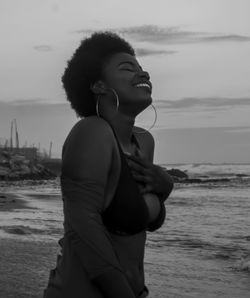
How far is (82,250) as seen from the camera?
2141 millimetres

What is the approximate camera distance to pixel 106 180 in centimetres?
218

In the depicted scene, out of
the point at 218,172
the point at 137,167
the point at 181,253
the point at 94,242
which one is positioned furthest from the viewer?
the point at 218,172

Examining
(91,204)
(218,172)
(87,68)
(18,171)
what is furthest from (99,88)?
(218,172)

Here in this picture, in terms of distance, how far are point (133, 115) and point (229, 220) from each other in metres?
17.1

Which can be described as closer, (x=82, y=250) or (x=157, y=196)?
(x=82, y=250)

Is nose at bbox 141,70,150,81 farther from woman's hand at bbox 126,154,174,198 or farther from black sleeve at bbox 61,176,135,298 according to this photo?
black sleeve at bbox 61,176,135,298

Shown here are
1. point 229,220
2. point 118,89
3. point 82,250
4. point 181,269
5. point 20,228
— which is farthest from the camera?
point 229,220

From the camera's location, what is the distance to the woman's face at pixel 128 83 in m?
2.35

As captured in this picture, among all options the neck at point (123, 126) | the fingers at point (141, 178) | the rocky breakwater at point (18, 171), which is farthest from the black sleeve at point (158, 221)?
the rocky breakwater at point (18, 171)

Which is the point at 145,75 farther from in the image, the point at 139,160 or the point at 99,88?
the point at 139,160

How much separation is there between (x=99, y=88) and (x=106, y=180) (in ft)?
1.33

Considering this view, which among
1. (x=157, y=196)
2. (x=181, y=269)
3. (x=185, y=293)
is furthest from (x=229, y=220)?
(x=157, y=196)

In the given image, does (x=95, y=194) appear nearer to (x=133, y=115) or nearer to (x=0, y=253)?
(x=133, y=115)

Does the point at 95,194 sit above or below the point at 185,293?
above
